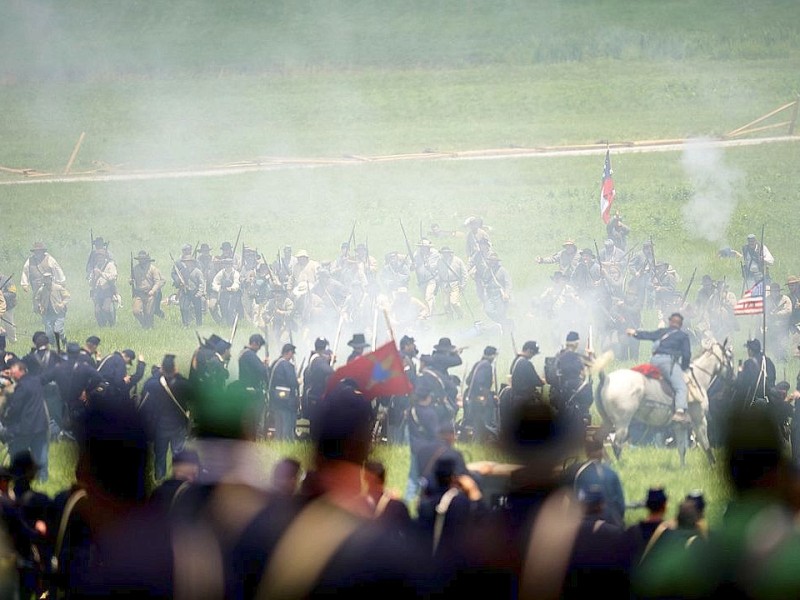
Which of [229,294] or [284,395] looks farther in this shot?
[229,294]

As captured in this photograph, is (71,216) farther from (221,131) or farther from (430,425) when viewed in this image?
(430,425)

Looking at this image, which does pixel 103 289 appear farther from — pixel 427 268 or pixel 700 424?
pixel 700 424

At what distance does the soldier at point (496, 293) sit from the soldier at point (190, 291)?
6.22 m

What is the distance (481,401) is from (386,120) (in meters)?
36.5

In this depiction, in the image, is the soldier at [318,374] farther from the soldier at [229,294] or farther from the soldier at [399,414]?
the soldier at [229,294]

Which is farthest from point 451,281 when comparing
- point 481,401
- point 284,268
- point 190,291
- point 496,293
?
point 481,401

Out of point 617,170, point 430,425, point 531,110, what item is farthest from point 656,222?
point 430,425

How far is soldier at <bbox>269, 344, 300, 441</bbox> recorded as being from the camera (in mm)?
20891

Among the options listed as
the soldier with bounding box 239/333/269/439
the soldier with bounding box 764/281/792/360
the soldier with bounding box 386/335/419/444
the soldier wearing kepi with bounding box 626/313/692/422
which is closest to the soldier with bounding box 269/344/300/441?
the soldier with bounding box 239/333/269/439

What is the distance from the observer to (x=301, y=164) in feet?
172

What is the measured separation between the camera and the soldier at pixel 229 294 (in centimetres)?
3353

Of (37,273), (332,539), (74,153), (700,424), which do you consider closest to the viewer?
(332,539)

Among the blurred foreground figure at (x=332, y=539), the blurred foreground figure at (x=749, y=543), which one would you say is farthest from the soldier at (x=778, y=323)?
the blurred foreground figure at (x=332, y=539)

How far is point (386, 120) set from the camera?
184ft
